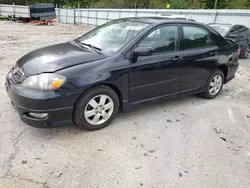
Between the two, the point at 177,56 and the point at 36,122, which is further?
the point at 177,56

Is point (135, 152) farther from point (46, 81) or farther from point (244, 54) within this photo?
point (244, 54)

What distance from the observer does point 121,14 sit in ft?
75.7

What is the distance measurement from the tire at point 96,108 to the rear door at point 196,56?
4.84ft

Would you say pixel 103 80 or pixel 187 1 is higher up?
pixel 187 1

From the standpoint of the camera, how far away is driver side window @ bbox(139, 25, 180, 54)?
11.5 feet

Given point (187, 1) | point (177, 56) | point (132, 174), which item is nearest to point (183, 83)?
point (177, 56)

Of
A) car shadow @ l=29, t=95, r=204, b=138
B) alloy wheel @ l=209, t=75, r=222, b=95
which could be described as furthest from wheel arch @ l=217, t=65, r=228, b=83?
car shadow @ l=29, t=95, r=204, b=138

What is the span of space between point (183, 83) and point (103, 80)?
5.54 feet

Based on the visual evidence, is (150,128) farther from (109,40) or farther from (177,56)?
(109,40)

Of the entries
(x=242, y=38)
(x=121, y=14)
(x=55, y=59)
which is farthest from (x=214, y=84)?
(x=121, y=14)

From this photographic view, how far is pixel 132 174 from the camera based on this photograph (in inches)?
97.5

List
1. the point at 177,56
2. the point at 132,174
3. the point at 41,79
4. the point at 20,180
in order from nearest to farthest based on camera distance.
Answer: the point at 20,180 → the point at 132,174 → the point at 41,79 → the point at 177,56

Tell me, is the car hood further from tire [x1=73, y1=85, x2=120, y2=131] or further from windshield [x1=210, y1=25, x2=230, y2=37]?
windshield [x1=210, y1=25, x2=230, y2=37]

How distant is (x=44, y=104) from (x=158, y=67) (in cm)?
182
